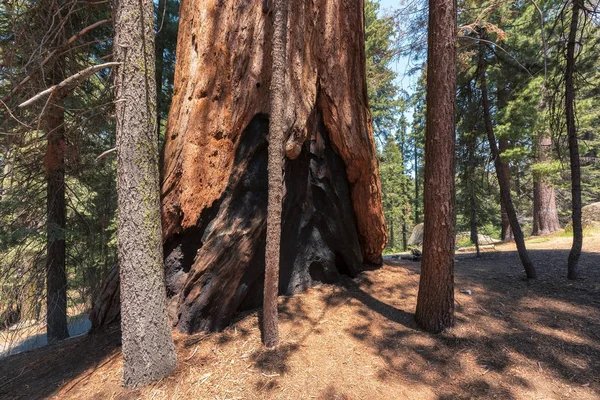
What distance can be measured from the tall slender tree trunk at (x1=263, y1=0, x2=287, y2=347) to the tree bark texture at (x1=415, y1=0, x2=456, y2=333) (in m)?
2.06

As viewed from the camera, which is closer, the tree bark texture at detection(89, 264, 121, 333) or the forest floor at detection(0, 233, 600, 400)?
the forest floor at detection(0, 233, 600, 400)

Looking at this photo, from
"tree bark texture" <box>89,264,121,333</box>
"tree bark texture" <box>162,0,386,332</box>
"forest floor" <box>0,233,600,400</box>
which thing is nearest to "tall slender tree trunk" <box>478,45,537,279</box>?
"forest floor" <box>0,233,600,400</box>

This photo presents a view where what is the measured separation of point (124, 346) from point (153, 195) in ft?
5.41

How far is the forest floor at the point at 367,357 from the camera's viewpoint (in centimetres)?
280

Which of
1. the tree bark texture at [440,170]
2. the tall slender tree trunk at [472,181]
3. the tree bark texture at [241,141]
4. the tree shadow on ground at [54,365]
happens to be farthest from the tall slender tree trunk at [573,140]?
the tree shadow on ground at [54,365]

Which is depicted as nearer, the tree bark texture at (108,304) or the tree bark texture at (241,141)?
the tree bark texture at (241,141)

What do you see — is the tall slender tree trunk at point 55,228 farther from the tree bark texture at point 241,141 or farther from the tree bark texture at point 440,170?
the tree bark texture at point 440,170

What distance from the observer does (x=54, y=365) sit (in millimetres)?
3662

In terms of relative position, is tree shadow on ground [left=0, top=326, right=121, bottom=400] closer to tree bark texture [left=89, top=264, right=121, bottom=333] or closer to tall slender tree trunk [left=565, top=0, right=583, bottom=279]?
tree bark texture [left=89, top=264, right=121, bottom=333]

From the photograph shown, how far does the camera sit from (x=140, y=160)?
290 centimetres

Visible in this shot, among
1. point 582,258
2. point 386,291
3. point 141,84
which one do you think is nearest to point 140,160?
point 141,84

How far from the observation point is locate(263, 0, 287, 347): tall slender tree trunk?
3.30 metres

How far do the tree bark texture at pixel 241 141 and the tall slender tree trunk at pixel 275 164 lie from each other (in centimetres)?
21

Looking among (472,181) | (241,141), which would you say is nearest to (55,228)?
(241,141)
